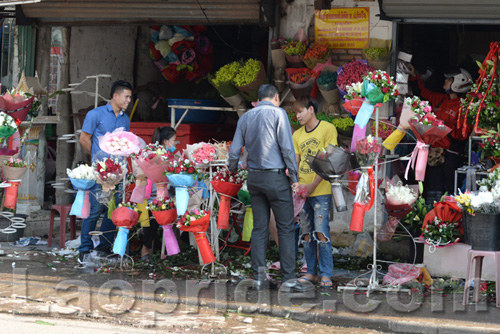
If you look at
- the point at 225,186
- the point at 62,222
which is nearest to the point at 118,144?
the point at 225,186

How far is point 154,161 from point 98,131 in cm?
118

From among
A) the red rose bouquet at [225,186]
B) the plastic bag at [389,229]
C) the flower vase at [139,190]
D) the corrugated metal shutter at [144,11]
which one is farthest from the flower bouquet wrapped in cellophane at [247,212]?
the corrugated metal shutter at [144,11]

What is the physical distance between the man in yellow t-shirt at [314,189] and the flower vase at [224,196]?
82 centimetres

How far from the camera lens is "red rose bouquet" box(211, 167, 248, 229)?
8977 mm

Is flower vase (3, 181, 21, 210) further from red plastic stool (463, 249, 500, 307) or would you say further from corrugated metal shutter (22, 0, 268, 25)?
red plastic stool (463, 249, 500, 307)

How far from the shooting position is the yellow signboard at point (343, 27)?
33.8 ft

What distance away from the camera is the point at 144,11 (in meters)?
11.5

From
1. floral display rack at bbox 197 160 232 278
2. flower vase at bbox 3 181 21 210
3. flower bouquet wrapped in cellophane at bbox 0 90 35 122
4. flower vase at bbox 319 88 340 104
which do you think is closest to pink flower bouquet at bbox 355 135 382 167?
floral display rack at bbox 197 160 232 278

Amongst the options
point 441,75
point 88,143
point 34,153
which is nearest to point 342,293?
point 88,143

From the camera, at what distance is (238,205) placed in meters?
9.88

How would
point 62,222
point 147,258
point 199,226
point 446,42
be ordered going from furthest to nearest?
point 446,42 < point 62,222 < point 147,258 < point 199,226

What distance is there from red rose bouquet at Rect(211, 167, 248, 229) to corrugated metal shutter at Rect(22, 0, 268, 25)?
281 cm

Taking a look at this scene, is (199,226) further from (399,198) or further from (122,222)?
(399,198)

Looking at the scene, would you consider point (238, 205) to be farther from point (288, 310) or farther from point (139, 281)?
point (288, 310)
